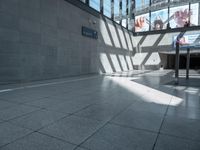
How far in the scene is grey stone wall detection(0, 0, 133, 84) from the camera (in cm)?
651

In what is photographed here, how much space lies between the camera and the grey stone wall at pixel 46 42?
21.4ft

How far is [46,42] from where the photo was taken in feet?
26.7

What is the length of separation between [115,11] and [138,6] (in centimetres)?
437

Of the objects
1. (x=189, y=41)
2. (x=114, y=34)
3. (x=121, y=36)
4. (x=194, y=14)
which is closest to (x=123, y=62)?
(x=121, y=36)

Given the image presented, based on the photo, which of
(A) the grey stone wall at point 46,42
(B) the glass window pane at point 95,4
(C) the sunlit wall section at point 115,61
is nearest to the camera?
(A) the grey stone wall at point 46,42

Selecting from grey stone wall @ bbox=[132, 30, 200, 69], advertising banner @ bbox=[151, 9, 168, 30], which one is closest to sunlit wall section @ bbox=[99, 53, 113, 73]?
grey stone wall @ bbox=[132, 30, 200, 69]

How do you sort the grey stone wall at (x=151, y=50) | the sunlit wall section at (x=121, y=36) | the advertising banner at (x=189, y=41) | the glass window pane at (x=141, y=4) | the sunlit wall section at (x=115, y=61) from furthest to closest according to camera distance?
1. the grey stone wall at (x=151, y=50)
2. the glass window pane at (x=141, y=4)
3. the sunlit wall section at (x=121, y=36)
4. the sunlit wall section at (x=115, y=61)
5. the advertising banner at (x=189, y=41)

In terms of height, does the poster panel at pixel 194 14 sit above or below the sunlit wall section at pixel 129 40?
above

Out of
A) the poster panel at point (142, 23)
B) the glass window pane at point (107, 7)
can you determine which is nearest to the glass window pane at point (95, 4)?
the glass window pane at point (107, 7)

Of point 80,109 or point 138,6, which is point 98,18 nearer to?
point 138,6

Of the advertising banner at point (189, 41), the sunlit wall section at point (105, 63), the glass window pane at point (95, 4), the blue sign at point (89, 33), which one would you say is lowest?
the sunlit wall section at point (105, 63)

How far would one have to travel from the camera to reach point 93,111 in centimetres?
322

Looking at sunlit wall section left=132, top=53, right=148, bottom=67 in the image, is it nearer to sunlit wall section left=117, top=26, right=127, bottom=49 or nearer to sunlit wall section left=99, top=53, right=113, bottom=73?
sunlit wall section left=117, top=26, right=127, bottom=49

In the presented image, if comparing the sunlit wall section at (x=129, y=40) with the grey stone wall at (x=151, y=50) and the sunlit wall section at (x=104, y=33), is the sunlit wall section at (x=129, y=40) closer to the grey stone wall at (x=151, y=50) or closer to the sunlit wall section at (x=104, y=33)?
the grey stone wall at (x=151, y=50)
